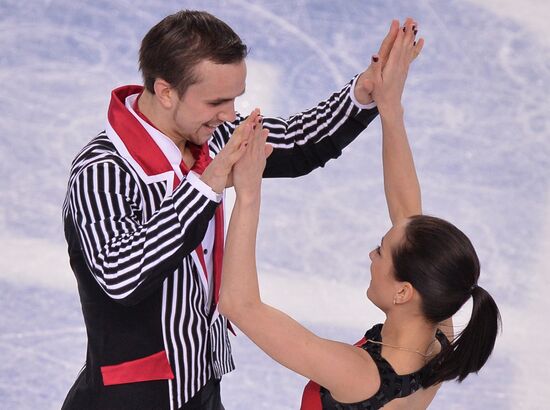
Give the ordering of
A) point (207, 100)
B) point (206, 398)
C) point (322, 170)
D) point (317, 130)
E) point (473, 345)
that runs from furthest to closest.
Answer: point (322, 170), point (317, 130), point (206, 398), point (207, 100), point (473, 345)

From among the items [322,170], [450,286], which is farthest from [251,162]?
[322,170]

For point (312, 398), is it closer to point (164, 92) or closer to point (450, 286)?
point (450, 286)

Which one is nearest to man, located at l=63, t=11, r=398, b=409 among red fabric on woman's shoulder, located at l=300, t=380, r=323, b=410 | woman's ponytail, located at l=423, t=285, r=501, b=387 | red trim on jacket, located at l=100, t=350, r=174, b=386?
red trim on jacket, located at l=100, t=350, r=174, b=386

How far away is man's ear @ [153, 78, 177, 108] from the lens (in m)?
2.69

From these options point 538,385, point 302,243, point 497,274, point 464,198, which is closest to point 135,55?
point 302,243

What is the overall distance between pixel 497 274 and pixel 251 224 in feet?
8.71

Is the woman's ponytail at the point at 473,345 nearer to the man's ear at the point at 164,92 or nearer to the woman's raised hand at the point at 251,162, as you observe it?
the woman's raised hand at the point at 251,162

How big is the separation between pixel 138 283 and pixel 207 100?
596 mm

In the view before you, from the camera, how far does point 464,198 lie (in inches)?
201

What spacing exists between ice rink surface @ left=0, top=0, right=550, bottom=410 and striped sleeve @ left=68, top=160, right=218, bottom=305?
1.95 m

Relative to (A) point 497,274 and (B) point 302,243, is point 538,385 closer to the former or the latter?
(A) point 497,274

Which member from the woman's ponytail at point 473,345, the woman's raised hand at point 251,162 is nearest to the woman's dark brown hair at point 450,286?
the woman's ponytail at point 473,345

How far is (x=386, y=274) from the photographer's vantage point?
2666mm

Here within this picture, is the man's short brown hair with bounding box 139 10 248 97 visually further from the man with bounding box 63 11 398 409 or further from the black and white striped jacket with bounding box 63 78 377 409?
the black and white striped jacket with bounding box 63 78 377 409
